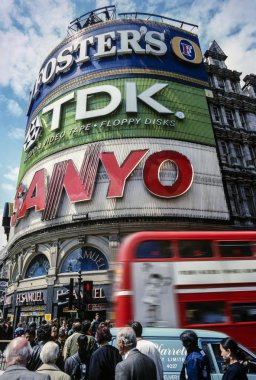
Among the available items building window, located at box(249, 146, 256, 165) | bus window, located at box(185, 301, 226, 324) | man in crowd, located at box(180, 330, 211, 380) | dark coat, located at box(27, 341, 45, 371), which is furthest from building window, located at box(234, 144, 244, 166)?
dark coat, located at box(27, 341, 45, 371)

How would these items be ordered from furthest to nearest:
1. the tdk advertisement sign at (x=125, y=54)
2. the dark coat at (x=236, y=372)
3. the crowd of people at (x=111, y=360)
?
the tdk advertisement sign at (x=125, y=54)
the dark coat at (x=236, y=372)
the crowd of people at (x=111, y=360)

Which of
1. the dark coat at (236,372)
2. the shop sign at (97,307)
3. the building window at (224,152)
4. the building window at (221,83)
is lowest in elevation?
the dark coat at (236,372)

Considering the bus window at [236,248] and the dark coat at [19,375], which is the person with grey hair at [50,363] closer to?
the dark coat at [19,375]

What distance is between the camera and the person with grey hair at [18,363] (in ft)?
9.00

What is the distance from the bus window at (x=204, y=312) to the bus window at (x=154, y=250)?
178cm

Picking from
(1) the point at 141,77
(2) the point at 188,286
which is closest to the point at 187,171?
(1) the point at 141,77

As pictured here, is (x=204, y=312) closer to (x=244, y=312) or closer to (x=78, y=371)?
(x=244, y=312)

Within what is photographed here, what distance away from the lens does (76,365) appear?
5754 millimetres

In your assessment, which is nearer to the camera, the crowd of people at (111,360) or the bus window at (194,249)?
the crowd of people at (111,360)

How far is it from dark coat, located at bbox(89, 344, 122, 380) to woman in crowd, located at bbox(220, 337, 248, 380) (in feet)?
5.39

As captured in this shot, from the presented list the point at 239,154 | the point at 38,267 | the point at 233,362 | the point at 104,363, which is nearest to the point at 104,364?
the point at 104,363

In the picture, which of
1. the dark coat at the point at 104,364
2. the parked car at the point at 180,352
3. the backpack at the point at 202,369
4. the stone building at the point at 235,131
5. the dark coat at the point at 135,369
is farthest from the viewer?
the stone building at the point at 235,131

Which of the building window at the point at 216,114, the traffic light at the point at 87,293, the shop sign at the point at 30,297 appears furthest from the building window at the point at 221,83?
the shop sign at the point at 30,297

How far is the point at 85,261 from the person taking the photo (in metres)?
24.0
